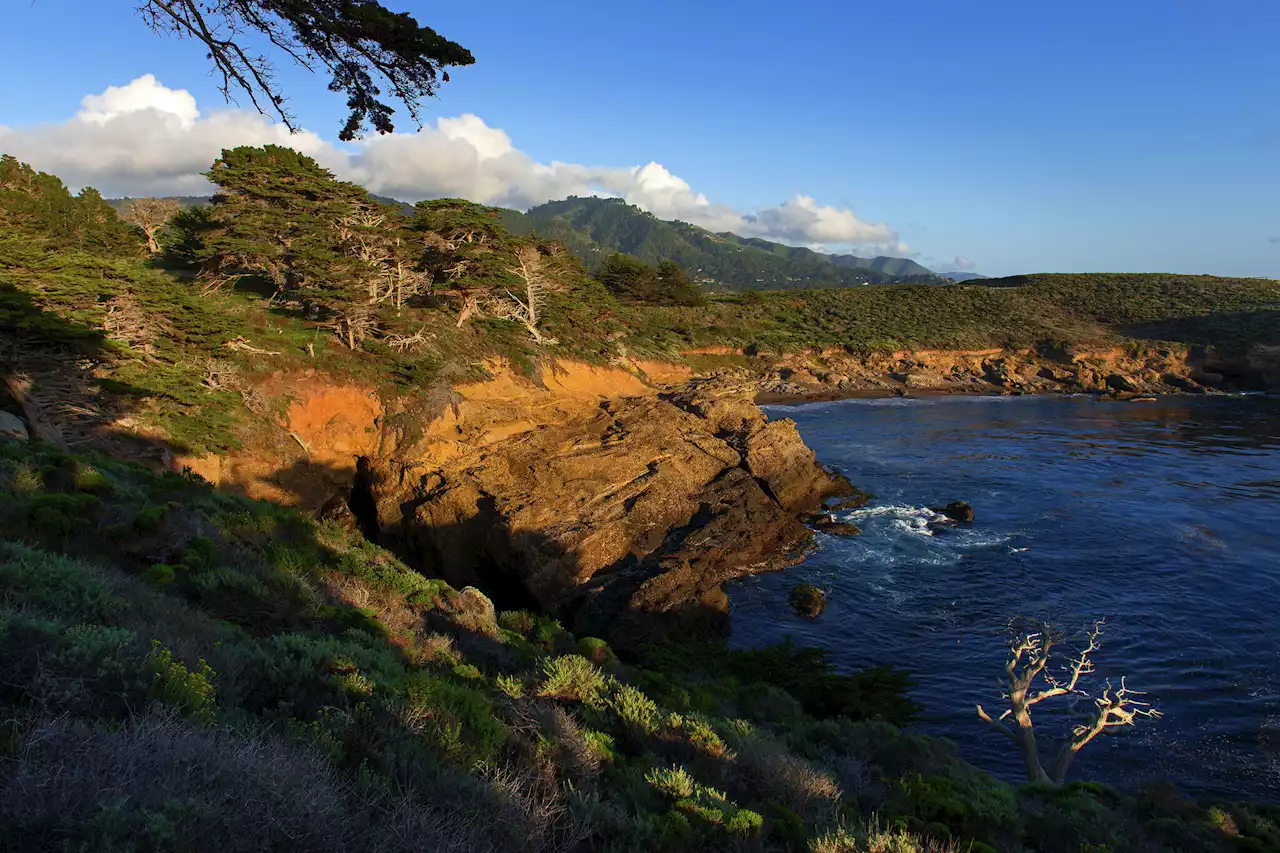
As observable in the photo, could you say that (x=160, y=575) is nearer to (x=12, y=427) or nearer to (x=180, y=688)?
(x=180, y=688)

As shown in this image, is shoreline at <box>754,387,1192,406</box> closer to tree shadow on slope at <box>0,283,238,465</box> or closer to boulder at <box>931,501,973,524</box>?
boulder at <box>931,501,973,524</box>

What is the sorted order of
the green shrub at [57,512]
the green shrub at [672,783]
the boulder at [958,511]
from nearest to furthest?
the green shrub at [672,783], the green shrub at [57,512], the boulder at [958,511]

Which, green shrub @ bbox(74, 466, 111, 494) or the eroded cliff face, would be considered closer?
green shrub @ bbox(74, 466, 111, 494)

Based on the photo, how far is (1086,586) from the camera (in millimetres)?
21031

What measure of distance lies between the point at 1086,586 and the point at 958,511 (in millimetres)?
6671

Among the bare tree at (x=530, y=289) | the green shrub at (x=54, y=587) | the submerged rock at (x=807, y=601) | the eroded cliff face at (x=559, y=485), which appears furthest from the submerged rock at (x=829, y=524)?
the green shrub at (x=54, y=587)

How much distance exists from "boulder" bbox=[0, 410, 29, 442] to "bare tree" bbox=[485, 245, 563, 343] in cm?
2142

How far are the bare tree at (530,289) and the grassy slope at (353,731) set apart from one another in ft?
76.0

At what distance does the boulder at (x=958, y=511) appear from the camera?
1061 inches

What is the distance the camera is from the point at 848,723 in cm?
1155

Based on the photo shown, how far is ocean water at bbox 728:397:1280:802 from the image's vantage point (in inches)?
547

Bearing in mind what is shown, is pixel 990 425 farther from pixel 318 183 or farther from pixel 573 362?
pixel 318 183

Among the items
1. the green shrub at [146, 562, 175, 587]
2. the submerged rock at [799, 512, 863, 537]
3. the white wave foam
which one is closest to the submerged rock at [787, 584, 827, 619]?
the submerged rock at [799, 512, 863, 537]

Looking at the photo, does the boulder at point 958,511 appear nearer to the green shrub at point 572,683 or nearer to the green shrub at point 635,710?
the green shrub at point 635,710
